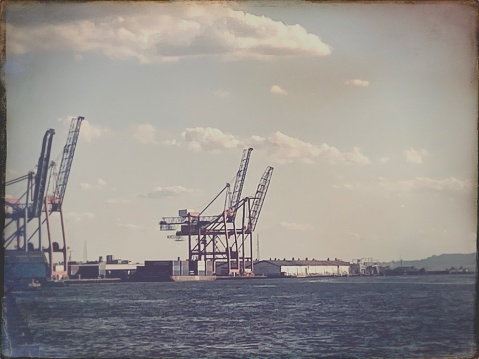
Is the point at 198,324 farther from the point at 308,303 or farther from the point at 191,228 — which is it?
the point at 191,228

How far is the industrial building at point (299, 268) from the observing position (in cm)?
8369

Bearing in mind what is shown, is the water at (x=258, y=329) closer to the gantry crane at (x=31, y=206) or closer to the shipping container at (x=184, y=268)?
the gantry crane at (x=31, y=206)

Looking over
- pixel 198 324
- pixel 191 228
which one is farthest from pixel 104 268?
pixel 198 324

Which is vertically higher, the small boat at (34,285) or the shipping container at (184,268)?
the shipping container at (184,268)

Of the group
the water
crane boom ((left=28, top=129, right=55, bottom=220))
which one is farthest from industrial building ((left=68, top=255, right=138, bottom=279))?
the water

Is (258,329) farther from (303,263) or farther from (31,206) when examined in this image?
(303,263)

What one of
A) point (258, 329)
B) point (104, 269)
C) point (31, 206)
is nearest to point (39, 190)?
point (31, 206)

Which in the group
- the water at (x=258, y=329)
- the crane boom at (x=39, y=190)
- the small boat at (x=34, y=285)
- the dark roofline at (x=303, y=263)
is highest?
the crane boom at (x=39, y=190)

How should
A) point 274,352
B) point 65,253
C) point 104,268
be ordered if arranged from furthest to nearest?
point 104,268
point 65,253
point 274,352

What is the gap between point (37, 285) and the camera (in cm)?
3688

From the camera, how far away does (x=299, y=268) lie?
285ft

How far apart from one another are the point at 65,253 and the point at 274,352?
23381 mm

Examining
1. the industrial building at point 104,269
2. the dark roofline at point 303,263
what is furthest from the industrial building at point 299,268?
the industrial building at point 104,269

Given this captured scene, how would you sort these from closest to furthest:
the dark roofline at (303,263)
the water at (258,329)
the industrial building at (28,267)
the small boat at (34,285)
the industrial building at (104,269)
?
the water at (258,329) → the industrial building at (28,267) → the small boat at (34,285) → the industrial building at (104,269) → the dark roofline at (303,263)
